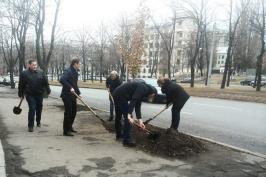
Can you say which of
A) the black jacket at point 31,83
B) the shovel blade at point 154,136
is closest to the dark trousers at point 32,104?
the black jacket at point 31,83

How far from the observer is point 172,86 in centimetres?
830

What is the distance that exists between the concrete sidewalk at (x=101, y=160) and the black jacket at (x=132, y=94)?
87cm

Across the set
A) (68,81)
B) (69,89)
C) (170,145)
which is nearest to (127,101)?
(170,145)

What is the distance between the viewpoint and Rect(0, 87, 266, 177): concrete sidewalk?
5.54 meters

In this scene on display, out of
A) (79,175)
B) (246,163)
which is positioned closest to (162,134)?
(246,163)

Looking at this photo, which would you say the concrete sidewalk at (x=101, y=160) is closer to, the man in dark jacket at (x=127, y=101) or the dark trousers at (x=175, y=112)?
the man in dark jacket at (x=127, y=101)

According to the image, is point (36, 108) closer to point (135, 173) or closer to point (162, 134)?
point (162, 134)

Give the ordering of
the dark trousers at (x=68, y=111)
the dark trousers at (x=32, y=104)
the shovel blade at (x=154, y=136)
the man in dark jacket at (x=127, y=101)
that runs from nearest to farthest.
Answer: the man in dark jacket at (x=127, y=101)
the shovel blade at (x=154, y=136)
the dark trousers at (x=68, y=111)
the dark trousers at (x=32, y=104)

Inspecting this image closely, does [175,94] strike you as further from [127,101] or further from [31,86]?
[31,86]

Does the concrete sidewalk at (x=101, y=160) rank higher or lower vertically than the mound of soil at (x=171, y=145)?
lower

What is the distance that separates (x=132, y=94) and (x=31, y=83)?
282 centimetres

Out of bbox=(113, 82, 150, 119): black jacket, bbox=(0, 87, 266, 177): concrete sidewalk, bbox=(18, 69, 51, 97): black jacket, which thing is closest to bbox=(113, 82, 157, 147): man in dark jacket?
bbox=(113, 82, 150, 119): black jacket

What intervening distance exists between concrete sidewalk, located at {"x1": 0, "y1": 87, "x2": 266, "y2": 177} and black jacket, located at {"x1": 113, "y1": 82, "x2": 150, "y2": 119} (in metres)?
0.87

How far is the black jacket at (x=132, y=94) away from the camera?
265 inches
